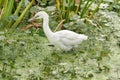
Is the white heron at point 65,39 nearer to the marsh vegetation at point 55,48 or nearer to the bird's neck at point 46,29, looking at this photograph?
the bird's neck at point 46,29

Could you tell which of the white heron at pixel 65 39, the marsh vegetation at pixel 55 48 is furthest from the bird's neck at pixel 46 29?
the marsh vegetation at pixel 55 48

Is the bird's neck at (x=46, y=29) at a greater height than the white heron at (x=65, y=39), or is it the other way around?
the bird's neck at (x=46, y=29)

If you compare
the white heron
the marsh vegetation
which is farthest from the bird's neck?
the marsh vegetation

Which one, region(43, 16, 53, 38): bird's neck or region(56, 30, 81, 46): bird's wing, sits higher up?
region(43, 16, 53, 38): bird's neck

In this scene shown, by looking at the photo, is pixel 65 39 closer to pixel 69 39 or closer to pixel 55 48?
pixel 69 39

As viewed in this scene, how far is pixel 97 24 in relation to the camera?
514cm

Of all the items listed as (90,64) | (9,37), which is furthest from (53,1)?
(90,64)

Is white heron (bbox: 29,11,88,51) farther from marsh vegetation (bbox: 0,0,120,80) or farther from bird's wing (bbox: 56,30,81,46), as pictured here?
marsh vegetation (bbox: 0,0,120,80)

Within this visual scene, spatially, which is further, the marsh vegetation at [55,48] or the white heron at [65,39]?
the white heron at [65,39]

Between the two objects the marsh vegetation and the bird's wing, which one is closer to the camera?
the marsh vegetation

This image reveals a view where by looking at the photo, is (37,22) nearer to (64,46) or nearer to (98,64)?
(64,46)

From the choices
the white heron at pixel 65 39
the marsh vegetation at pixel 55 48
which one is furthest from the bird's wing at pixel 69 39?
the marsh vegetation at pixel 55 48

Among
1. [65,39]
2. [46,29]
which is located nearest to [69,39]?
[65,39]

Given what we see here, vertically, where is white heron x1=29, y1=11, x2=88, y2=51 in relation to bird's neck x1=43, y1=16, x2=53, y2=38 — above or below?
below
